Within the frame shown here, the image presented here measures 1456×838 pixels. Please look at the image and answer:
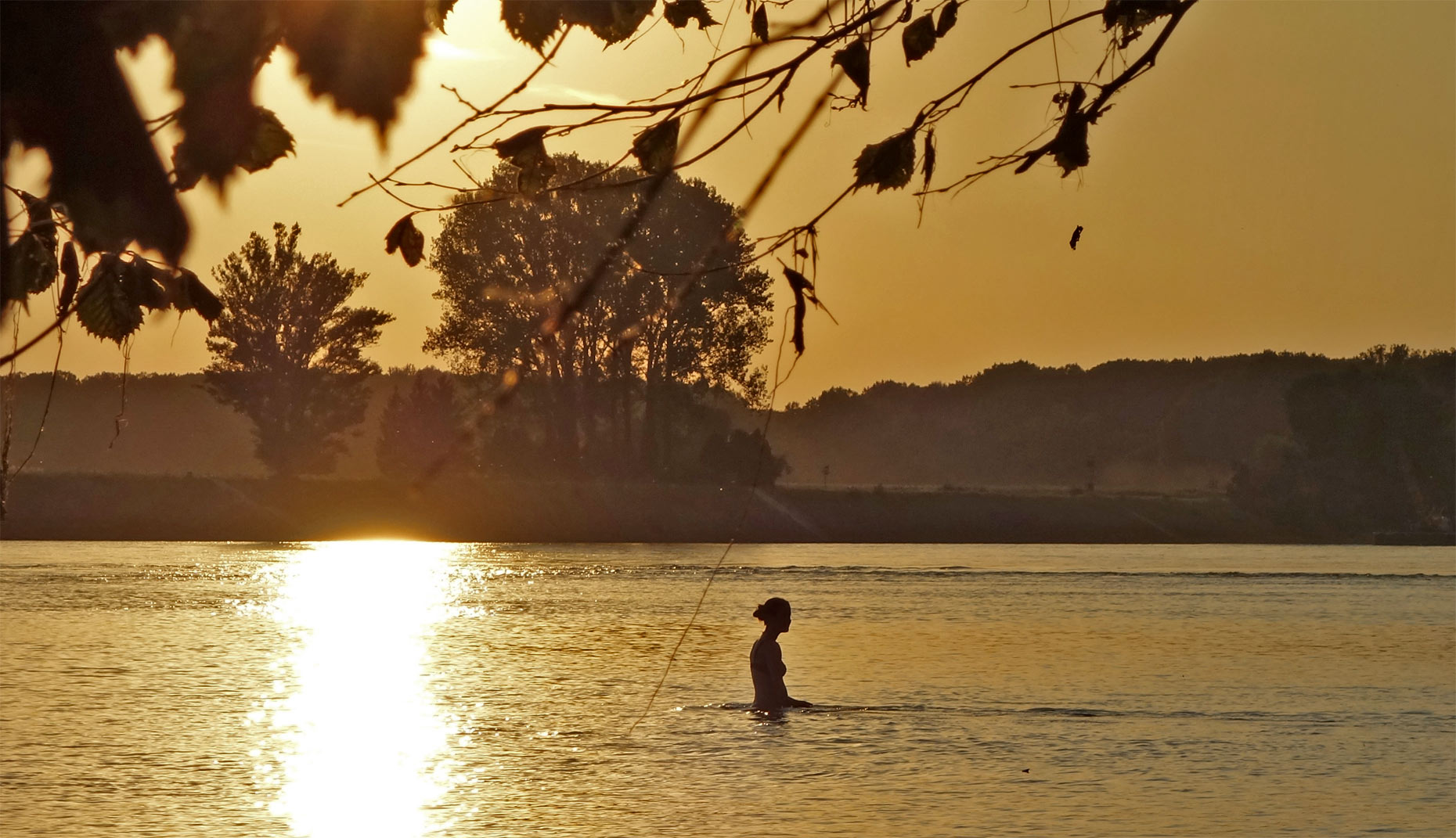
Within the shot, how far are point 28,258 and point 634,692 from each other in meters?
21.2

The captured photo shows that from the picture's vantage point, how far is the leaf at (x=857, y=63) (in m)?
4.41

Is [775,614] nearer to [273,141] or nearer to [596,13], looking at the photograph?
[596,13]

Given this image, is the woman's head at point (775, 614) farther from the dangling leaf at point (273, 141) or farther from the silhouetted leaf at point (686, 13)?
the dangling leaf at point (273, 141)

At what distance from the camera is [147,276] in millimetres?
3309

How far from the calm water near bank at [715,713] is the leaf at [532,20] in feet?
37.9

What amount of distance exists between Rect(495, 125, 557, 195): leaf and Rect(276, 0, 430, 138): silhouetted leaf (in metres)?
2.50

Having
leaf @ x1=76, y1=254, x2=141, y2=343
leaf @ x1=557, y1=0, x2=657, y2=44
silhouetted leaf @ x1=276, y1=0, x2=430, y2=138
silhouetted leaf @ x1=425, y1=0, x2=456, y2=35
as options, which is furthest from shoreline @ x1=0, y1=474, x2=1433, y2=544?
silhouetted leaf @ x1=276, y1=0, x2=430, y2=138

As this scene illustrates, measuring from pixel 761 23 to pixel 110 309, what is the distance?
6.87 ft

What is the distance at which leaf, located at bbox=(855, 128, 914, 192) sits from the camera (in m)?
4.50

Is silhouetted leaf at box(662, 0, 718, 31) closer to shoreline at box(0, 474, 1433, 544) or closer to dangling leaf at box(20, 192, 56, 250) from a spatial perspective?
dangling leaf at box(20, 192, 56, 250)

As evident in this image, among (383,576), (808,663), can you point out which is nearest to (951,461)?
(383,576)

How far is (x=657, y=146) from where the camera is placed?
4.43 meters

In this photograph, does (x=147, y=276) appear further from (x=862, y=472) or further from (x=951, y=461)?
(x=951, y=461)

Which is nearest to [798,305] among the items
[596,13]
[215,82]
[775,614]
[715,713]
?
[596,13]
